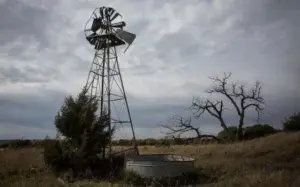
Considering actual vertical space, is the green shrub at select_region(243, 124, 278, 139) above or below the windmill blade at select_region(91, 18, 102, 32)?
below

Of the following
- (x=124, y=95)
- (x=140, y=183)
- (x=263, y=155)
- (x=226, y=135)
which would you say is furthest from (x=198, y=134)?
(x=140, y=183)

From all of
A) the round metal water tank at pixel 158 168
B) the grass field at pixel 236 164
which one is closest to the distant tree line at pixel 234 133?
the grass field at pixel 236 164

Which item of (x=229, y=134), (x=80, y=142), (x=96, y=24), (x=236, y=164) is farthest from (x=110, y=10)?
(x=229, y=134)

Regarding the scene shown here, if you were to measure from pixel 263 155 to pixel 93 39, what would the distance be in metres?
15.8

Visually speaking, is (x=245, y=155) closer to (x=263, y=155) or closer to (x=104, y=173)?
(x=263, y=155)

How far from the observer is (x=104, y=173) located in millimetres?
24391

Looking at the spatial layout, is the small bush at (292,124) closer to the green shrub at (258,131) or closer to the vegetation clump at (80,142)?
the green shrub at (258,131)

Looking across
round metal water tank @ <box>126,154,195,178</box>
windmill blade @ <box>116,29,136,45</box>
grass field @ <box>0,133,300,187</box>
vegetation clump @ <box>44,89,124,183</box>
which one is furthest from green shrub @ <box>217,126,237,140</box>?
round metal water tank @ <box>126,154,195,178</box>

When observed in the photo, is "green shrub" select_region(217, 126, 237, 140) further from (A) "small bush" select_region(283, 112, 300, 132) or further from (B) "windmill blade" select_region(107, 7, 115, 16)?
(B) "windmill blade" select_region(107, 7, 115, 16)

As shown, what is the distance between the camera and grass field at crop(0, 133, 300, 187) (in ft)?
47.1

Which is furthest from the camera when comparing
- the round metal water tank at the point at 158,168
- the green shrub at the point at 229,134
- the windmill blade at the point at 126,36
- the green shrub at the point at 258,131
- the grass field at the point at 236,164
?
the green shrub at the point at 258,131

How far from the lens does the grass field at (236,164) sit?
14.4 metres

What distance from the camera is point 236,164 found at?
25.2 meters

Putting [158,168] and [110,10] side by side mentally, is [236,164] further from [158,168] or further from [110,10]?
[110,10]
